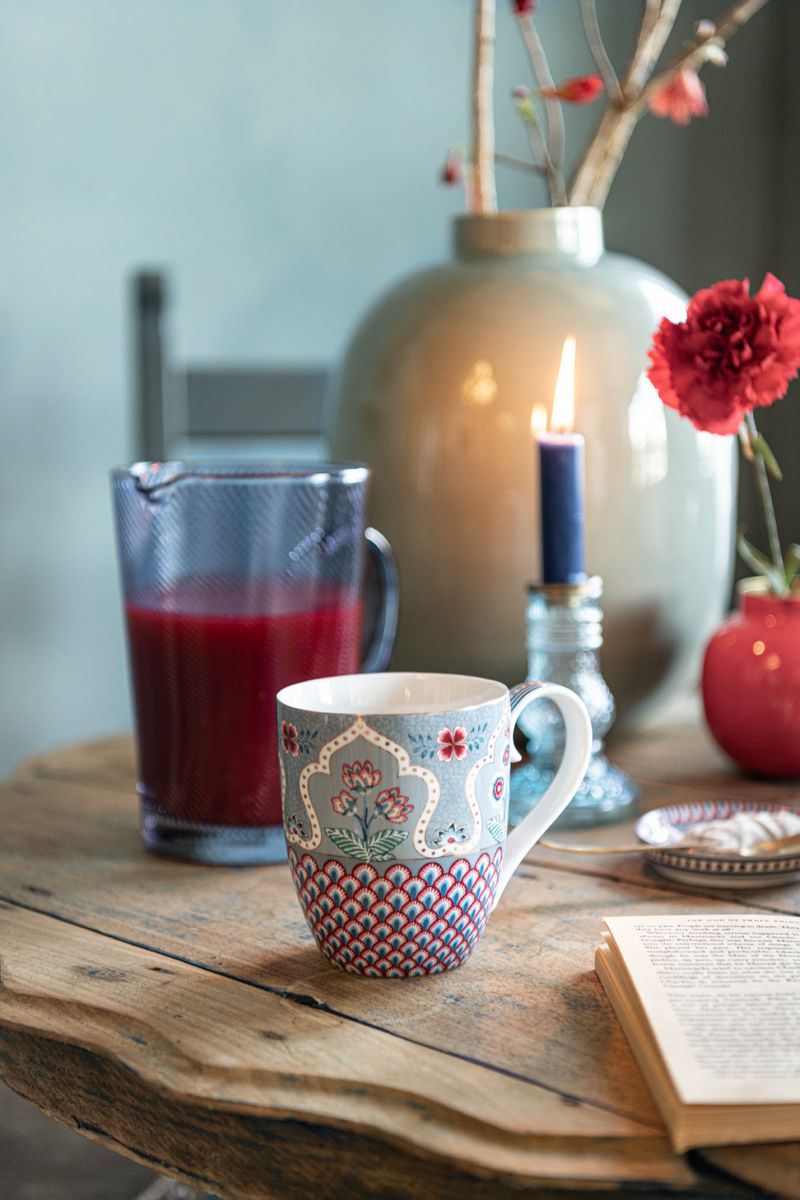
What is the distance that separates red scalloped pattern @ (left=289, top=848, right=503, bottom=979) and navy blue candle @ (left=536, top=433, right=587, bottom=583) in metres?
0.24

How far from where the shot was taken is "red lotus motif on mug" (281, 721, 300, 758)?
0.55m

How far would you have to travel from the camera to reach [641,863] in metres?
0.71

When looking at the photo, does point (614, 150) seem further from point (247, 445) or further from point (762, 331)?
point (247, 445)

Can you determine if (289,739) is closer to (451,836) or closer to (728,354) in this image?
(451,836)

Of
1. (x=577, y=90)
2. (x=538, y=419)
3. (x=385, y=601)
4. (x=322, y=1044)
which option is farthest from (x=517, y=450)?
(x=322, y=1044)

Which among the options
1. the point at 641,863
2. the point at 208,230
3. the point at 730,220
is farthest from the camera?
the point at 730,220

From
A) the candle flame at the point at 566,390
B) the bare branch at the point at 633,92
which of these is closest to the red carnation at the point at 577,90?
the bare branch at the point at 633,92

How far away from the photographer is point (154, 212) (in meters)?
1.82

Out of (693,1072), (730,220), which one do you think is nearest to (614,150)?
(693,1072)

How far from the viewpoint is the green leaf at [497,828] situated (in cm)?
56

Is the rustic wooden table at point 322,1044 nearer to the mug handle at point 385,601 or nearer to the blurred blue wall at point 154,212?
the mug handle at point 385,601

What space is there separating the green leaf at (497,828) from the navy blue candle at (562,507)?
227 mm

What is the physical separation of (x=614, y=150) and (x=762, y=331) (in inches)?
12.0

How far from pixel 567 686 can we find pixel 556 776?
0.18 metres
